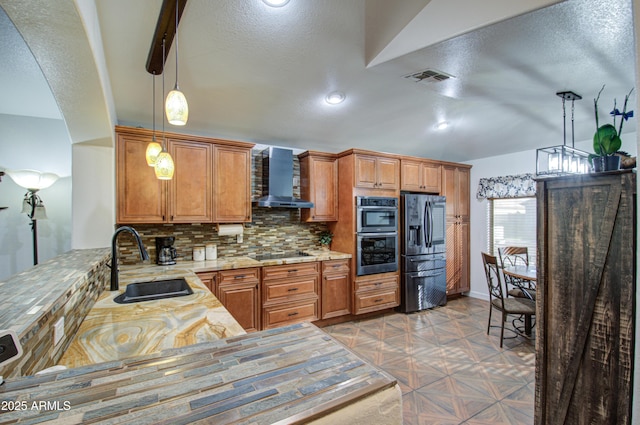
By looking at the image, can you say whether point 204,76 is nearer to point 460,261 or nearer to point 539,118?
point 539,118

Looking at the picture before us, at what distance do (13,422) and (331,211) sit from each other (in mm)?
3574

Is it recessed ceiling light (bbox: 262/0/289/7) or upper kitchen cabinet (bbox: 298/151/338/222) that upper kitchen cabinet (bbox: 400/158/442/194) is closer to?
upper kitchen cabinet (bbox: 298/151/338/222)

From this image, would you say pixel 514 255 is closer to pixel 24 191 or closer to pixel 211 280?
pixel 211 280

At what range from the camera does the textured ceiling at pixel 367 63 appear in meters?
A: 1.91

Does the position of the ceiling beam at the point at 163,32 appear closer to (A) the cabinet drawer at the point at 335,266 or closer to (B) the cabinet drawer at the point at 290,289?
(B) the cabinet drawer at the point at 290,289

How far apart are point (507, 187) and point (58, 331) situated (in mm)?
5264

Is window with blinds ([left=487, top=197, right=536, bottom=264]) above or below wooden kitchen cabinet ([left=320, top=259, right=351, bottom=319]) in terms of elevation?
above

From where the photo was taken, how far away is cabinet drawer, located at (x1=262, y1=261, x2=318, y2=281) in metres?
3.20

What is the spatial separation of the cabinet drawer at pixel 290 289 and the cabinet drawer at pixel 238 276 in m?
0.17

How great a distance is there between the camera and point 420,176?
4328 mm

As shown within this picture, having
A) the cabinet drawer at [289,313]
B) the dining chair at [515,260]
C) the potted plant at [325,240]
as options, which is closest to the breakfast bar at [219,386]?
the cabinet drawer at [289,313]

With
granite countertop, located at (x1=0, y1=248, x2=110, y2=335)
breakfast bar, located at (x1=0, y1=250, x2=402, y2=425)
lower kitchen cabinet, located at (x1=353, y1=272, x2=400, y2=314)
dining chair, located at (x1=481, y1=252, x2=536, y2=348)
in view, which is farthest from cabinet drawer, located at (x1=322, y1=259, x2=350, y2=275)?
breakfast bar, located at (x1=0, y1=250, x2=402, y2=425)

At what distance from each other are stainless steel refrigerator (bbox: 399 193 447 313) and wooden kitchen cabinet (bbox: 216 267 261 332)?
2.16 metres

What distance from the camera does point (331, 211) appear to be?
13.1ft
